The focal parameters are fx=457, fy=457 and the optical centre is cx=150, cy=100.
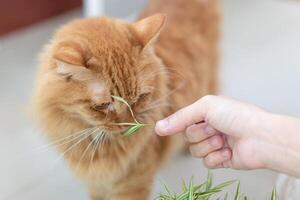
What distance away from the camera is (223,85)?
239 cm

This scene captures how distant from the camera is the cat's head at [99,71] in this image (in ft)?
3.85

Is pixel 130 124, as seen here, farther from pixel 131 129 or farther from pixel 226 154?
pixel 226 154

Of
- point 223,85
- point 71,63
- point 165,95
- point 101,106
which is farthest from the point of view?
point 223,85

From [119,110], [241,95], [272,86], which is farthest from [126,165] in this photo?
[272,86]

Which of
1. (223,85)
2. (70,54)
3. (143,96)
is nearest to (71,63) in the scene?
(70,54)

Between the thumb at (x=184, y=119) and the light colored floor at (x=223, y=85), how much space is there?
13.3 inches

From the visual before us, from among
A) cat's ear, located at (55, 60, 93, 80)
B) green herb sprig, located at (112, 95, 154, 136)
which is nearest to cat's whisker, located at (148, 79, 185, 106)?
green herb sprig, located at (112, 95, 154, 136)

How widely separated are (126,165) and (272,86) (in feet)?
4.14

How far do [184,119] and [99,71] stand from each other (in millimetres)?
253

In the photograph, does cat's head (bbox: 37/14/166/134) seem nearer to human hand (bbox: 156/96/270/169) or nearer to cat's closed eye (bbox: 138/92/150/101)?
cat's closed eye (bbox: 138/92/150/101)

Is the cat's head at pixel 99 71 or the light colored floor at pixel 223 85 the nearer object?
the cat's head at pixel 99 71

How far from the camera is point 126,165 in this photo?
1.42 meters

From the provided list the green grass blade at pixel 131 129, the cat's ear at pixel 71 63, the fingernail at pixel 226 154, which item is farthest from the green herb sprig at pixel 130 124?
the fingernail at pixel 226 154

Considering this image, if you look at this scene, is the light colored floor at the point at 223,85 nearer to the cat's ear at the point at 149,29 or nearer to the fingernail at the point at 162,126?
the fingernail at the point at 162,126
